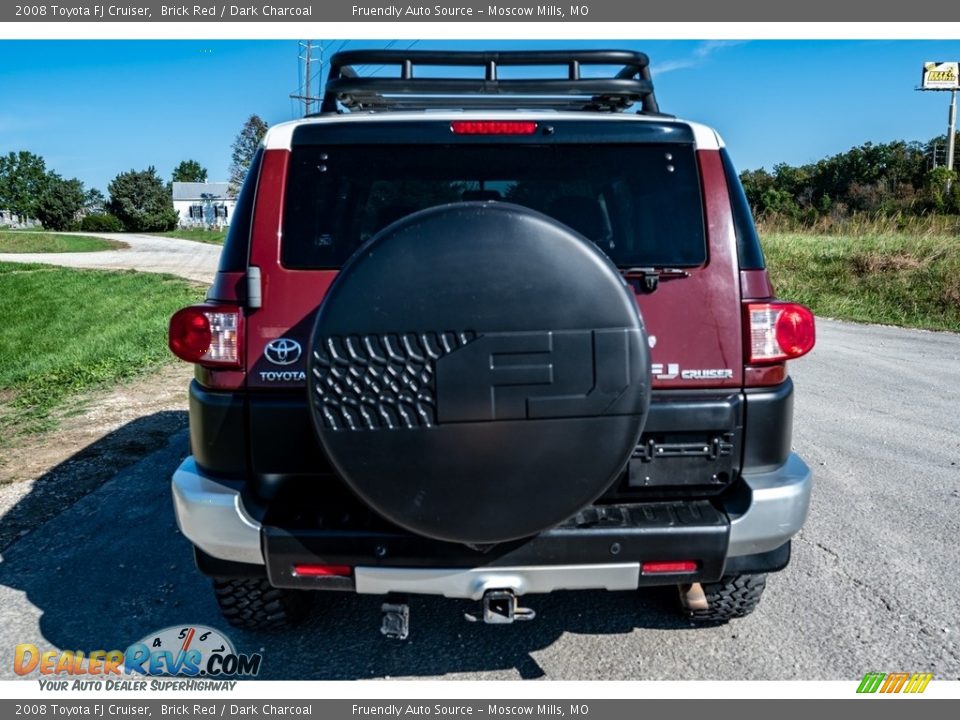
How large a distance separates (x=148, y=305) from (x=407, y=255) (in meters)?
14.1

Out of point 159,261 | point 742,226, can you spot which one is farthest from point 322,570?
point 159,261

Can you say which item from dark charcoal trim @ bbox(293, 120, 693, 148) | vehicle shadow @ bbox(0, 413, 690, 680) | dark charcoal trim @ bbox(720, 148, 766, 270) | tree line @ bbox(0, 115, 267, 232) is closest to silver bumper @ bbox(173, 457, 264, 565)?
vehicle shadow @ bbox(0, 413, 690, 680)

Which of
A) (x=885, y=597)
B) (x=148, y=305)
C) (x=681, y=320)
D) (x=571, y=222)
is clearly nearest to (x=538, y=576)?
(x=681, y=320)

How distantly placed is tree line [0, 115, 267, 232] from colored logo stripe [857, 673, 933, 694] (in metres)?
70.9

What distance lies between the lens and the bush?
74500 mm

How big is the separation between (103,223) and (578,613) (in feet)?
269

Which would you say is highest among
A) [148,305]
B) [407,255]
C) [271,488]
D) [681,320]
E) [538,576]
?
[407,255]

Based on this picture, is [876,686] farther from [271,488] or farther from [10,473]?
[10,473]

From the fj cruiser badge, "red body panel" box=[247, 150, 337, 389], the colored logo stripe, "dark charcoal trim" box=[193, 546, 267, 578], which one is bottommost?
the colored logo stripe

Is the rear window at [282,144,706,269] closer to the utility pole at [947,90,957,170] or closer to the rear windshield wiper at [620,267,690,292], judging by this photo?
the rear windshield wiper at [620,267,690,292]

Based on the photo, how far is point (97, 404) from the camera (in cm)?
711

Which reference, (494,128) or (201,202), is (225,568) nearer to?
(494,128)

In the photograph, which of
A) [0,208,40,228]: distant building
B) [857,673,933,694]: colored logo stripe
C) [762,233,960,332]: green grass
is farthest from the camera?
[0,208,40,228]: distant building

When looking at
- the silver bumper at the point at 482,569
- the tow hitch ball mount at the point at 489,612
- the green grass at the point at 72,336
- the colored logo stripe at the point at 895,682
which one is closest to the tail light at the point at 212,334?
the silver bumper at the point at 482,569
